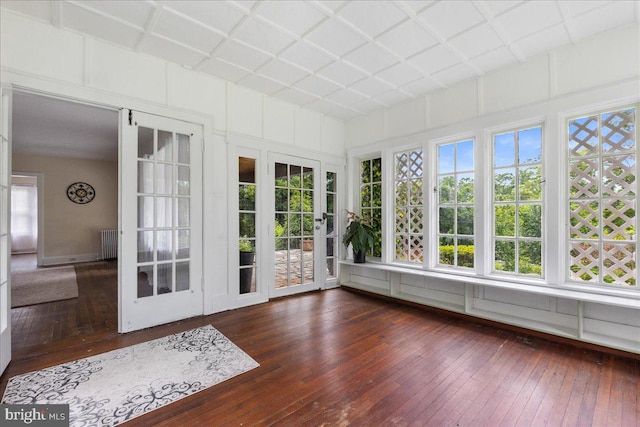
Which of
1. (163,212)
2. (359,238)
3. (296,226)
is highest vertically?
(163,212)

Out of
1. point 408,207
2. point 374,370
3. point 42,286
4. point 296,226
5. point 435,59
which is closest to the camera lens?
point 374,370

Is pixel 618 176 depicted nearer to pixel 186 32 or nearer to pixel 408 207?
pixel 408 207

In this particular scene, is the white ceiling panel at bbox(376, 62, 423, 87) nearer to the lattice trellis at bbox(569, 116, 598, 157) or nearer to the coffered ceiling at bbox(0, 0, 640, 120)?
the coffered ceiling at bbox(0, 0, 640, 120)

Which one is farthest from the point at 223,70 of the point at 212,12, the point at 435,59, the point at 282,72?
the point at 435,59

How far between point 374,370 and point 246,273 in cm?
227

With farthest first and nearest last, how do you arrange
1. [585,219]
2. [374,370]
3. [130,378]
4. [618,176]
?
1. [585,219]
2. [618,176]
3. [374,370]
4. [130,378]

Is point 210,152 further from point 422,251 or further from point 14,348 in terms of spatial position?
point 422,251

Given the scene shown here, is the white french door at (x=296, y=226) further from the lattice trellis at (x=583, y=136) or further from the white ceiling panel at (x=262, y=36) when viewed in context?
the lattice trellis at (x=583, y=136)

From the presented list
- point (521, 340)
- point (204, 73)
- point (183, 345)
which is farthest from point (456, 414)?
point (204, 73)

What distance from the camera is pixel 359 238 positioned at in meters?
4.46

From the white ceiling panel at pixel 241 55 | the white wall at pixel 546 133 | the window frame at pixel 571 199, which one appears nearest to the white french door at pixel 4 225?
the white ceiling panel at pixel 241 55

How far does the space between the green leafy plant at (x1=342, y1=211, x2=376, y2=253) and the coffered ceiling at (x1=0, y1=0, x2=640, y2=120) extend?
2132mm

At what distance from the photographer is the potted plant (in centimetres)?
446

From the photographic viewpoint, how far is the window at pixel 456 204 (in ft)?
12.0
